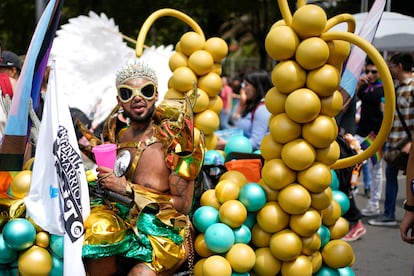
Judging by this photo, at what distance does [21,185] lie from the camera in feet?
11.8

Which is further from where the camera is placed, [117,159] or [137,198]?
[117,159]

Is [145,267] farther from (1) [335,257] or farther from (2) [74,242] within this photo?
(1) [335,257]

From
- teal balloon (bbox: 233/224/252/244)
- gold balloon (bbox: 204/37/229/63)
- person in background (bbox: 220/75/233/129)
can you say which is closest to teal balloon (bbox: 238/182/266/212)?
teal balloon (bbox: 233/224/252/244)

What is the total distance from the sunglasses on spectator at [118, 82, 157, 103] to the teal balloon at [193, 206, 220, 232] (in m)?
0.77

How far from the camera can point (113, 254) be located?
3365mm

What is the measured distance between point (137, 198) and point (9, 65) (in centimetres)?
250

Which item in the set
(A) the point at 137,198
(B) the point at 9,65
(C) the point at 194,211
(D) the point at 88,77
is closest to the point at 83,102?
(D) the point at 88,77

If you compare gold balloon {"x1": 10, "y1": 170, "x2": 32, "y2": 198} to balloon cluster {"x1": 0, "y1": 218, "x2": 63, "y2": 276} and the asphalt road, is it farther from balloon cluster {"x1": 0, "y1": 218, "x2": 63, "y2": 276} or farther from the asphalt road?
the asphalt road

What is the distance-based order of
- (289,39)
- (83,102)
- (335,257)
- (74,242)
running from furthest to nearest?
(83,102)
(335,257)
(289,39)
(74,242)

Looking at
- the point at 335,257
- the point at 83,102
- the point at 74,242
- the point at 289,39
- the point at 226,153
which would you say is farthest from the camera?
the point at 83,102

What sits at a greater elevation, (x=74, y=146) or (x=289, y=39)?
(x=289, y=39)

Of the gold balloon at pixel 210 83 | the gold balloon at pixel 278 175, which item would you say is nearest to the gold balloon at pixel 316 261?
the gold balloon at pixel 278 175

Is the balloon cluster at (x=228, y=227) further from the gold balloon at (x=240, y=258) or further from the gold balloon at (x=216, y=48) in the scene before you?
the gold balloon at (x=216, y=48)

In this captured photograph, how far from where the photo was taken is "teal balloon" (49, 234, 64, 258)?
11.1ft
